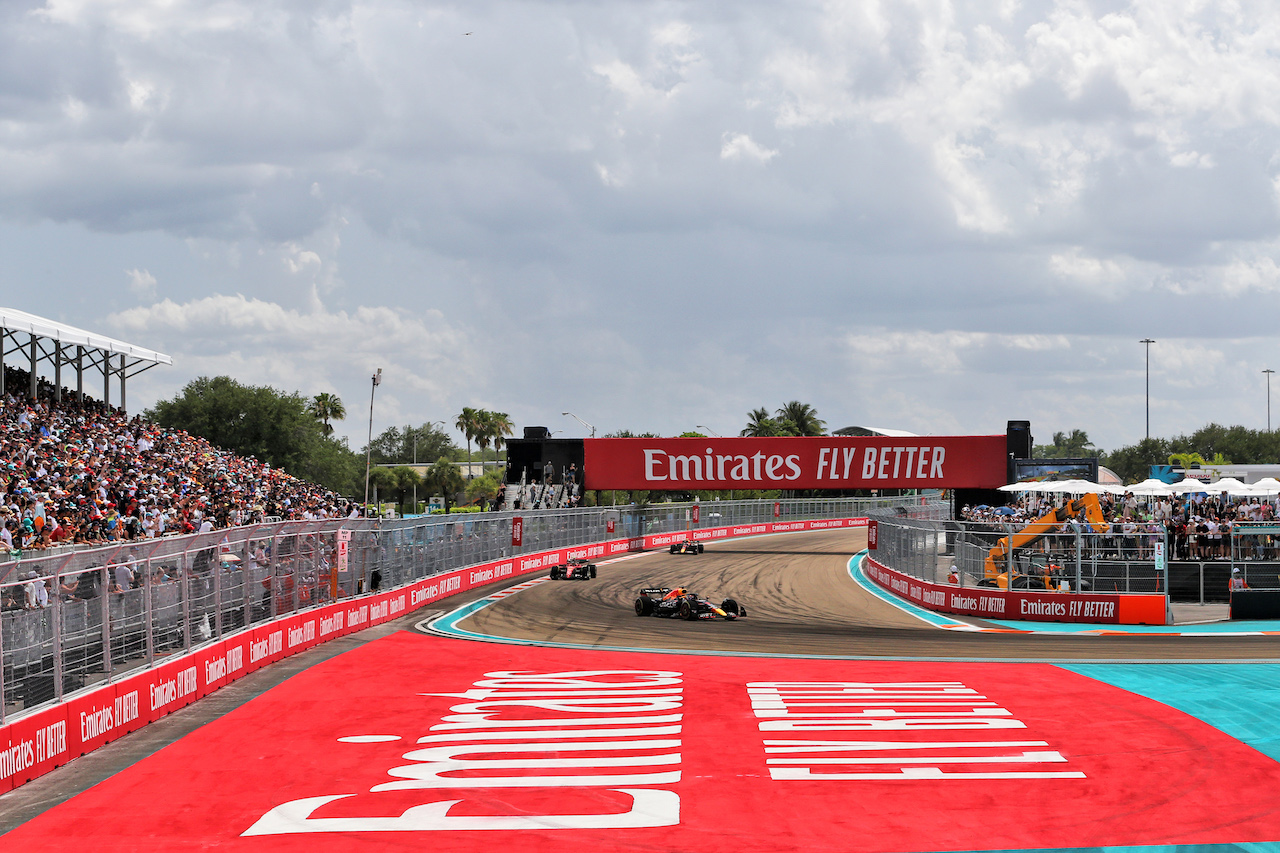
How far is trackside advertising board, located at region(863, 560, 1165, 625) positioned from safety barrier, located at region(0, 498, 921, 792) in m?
14.0

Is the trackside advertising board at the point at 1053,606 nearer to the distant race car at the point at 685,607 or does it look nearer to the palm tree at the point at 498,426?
the distant race car at the point at 685,607

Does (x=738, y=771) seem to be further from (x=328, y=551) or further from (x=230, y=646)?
(x=328, y=551)

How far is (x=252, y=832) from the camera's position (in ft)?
31.6

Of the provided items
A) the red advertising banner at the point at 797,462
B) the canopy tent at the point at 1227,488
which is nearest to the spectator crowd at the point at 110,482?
the red advertising banner at the point at 797,462

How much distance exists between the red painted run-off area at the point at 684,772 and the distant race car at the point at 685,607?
8.53 meters

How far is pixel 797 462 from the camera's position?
1991 inches

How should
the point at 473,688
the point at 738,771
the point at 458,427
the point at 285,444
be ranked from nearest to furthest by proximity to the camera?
the point at 738,771 → the point at 473,688 → the point at 285,444 → the point at 458,427

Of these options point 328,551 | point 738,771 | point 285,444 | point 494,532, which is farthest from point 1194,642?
point 285,444

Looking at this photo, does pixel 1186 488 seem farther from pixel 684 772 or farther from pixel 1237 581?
pixel 684 772

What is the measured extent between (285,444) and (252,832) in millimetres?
78717

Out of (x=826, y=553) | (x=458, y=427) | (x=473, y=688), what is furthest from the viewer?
(x=458, y=427)

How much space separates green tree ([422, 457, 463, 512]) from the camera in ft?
389

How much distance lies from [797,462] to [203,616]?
3705cm

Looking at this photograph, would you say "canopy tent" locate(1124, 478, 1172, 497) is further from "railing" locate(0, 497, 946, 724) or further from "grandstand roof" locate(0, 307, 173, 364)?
"grandstand roof" locate(0, 307, 173, 364)
